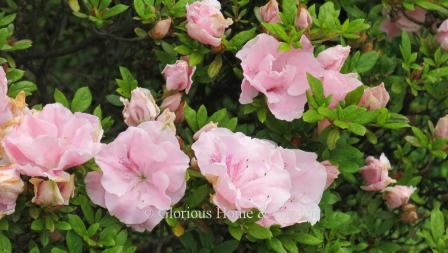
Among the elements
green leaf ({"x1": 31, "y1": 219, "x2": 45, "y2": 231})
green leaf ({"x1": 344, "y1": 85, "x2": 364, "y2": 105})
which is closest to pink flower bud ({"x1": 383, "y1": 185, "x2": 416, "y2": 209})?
green leaf ({"x1": 344, "y1": 85, "x2": 364, "y2": 105})

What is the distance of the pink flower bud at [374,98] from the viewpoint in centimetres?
233

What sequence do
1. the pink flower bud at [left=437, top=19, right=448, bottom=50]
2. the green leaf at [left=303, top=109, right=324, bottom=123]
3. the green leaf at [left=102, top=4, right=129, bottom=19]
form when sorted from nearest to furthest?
the green leaf at [left=303, top=109, right=324, bottom=123] → the green leaf at [left=102, top=4, right=129, bottom=19] → the pink flower bud at [left=437, top=19, right=448, bottom=50]

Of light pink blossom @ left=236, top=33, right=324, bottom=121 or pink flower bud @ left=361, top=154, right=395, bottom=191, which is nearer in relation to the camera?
light pink blossom @ left=236, top=33, right=324, bottom=121

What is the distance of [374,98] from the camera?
2322 millimetres

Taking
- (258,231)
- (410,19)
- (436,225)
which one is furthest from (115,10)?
(436,225)

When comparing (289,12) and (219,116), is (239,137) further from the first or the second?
(289,12)

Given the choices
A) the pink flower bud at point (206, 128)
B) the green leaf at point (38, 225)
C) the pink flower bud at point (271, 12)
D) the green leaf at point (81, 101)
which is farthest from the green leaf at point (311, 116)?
the green leaf at point (38, 225)

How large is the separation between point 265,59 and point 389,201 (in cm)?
73

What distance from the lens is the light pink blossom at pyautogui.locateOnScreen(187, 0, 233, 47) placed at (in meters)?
2.32

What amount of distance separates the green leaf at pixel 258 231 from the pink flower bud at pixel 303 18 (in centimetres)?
65

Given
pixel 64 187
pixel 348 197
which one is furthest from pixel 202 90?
pixel 64 187

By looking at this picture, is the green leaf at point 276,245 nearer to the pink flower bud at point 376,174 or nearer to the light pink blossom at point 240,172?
the light pink blossom at point 240,172

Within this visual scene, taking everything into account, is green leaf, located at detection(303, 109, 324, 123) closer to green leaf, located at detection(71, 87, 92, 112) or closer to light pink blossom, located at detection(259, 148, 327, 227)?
light pink blossom, located at detection(259, 148, 327, 227)

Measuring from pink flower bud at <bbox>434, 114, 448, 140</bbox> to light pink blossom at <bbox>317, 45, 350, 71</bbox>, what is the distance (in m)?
0.48
